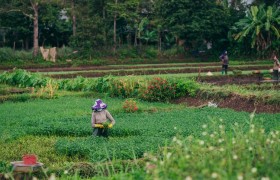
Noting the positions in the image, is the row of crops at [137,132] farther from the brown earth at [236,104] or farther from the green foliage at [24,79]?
the brown earth at [236,104]

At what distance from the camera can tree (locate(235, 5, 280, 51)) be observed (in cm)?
4466

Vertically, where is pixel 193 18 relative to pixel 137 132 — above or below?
above

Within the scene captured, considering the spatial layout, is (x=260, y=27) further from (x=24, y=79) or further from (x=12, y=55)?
(x=24, y=79)

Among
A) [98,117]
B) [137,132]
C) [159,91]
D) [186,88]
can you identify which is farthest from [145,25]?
[98,117]

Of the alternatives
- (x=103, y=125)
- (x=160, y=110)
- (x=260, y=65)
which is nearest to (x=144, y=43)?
(x=260, y=65)

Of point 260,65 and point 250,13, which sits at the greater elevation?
point 250,13

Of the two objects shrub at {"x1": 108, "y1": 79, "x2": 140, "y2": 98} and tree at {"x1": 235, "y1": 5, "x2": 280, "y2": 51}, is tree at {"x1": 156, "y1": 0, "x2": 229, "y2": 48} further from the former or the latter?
shrub at {"x1": 108, "y1": 79, "x2": 140, "y2": 98}

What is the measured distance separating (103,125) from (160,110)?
7.09m

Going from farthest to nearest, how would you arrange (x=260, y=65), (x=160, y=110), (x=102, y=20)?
(x=102, y=20)
(x=260, y=65)
(x=160, y=110)

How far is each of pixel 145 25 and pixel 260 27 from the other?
480 inches

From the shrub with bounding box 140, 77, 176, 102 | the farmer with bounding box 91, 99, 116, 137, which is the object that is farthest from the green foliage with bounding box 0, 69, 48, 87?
the farmer with bounding box 91, 99, 116, 137

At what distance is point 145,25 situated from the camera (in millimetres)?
52656

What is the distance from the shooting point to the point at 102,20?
47.2 meters

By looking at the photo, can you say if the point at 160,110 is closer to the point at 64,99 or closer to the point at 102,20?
the point at 64,99
